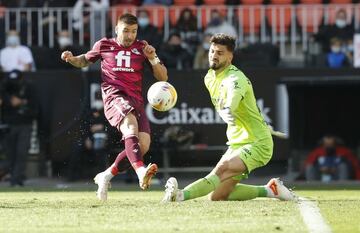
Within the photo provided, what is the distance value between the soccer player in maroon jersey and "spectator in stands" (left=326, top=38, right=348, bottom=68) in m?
8.68

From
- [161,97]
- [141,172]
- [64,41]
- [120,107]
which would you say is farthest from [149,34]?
[141,172]

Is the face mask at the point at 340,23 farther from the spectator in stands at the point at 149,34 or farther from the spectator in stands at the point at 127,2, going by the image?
the spectator in stands at the point at 127,2

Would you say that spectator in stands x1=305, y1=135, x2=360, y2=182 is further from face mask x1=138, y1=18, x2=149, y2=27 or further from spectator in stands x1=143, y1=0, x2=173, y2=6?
spectator in stands x1=143, y1=0, x2=173, y2=6

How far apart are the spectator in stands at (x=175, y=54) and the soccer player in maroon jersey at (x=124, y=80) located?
26.0 feet

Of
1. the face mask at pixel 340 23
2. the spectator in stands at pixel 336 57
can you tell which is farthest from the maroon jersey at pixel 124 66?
the face mask at pixel 340 23

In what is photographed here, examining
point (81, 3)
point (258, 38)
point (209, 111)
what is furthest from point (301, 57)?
point (81, 3)

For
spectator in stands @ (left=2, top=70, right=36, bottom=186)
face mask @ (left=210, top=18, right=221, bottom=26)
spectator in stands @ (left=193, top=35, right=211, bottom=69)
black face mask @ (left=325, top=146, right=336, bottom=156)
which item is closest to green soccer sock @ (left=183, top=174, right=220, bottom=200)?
spectator in stands @ (left=2, top=70, right=36, bottom=186)

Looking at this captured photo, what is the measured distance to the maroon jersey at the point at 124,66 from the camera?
13.3 metres

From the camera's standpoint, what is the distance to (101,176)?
1296cm

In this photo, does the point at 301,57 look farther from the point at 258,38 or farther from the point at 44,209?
the point at 44,209

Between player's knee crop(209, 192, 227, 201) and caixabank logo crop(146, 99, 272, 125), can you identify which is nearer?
player's knee crop(209, 192, 227, 201)

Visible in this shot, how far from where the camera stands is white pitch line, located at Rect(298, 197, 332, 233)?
32.1 ft

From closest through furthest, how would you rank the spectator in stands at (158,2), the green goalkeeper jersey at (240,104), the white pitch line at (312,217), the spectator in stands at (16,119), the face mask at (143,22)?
the white pitch line at (312,217)
the green goalkeeper jersey at (240,104)
the spectator in stands at (16,119)
the face mask at (143,22)
the spectator in stands at (158,2)

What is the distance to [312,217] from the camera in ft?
35.5
